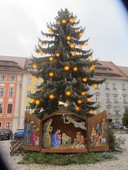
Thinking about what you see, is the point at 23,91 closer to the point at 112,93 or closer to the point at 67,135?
the point at 112,93

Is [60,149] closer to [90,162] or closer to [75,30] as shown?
[90,162]

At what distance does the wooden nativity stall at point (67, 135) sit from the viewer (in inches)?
346

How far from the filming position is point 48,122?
30.0 feet

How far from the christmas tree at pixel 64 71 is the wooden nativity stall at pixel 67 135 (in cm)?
147

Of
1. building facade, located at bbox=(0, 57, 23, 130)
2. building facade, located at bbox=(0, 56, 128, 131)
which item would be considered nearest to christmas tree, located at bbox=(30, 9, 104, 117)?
building facade, located at bbox=(0, 56, 128, 131)

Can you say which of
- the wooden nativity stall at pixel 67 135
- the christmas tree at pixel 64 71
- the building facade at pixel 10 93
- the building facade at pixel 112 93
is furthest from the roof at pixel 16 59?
the wooden nativity stall at pixel 67 135

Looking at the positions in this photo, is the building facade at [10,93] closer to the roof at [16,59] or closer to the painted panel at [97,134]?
the roof at [16,59]

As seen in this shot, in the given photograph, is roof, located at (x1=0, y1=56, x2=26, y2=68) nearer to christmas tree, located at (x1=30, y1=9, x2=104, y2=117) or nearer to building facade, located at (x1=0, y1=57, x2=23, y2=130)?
building facade, located at (x1=0, y1=57, x2=23, y2=130)

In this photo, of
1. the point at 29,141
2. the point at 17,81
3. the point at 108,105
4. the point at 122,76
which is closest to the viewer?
the point at 29,141

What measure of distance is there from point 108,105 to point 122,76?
889 centimetres

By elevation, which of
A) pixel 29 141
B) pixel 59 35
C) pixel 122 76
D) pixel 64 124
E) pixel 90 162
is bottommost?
pixel 90 162

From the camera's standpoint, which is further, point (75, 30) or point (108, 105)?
point (108, 105)

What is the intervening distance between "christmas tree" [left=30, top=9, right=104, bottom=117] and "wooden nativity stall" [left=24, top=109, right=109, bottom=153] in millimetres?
1469

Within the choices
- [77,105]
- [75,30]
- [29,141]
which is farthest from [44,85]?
[75,30]
